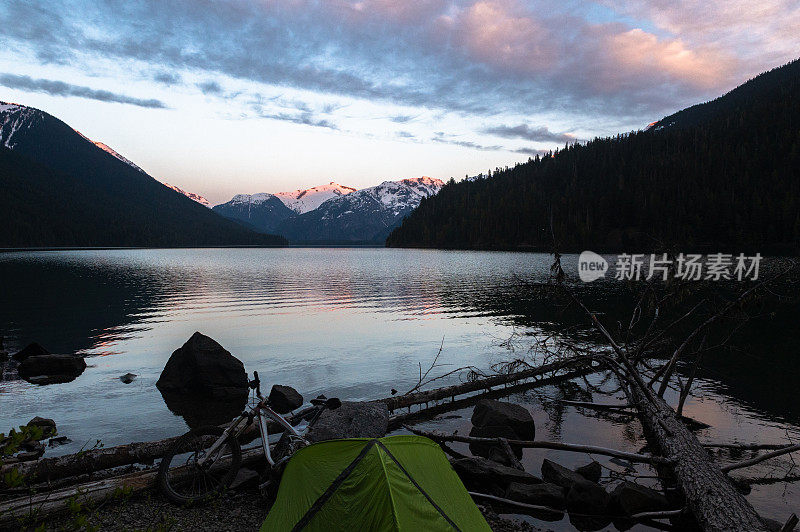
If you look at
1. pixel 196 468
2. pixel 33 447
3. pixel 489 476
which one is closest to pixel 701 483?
pixel 489 476

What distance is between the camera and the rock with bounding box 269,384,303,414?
656 inches

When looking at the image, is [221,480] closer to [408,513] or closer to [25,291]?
[408,513]

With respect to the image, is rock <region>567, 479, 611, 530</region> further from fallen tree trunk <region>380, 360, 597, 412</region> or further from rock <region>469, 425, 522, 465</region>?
fallen tree trunk <region>380, 360, 597, 412</region>

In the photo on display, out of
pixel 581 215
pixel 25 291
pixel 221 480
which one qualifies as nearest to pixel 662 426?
pixel 221 480

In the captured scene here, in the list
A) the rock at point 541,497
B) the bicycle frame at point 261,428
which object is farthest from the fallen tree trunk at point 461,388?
the bicycle frame at point 261,428

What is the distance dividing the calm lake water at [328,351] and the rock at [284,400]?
2.23m

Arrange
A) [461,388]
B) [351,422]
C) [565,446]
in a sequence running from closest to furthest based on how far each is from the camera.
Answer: [351,422], [565,446], [461,388]

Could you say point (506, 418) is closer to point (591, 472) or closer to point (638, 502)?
point (591, 472)

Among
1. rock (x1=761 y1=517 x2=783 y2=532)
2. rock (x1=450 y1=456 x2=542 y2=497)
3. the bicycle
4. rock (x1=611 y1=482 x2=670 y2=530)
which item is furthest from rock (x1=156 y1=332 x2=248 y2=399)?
rock (x1=761 y1=517 x2=783 y2=532)

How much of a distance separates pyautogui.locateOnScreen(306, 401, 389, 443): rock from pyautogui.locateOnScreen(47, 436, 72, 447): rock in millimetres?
9002

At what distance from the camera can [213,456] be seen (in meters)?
9.44

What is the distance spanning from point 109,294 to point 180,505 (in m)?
53.8

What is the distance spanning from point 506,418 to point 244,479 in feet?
25.2

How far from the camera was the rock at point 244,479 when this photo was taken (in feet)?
31.7
